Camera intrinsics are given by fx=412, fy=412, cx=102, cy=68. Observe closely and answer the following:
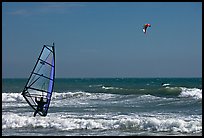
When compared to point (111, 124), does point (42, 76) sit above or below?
above

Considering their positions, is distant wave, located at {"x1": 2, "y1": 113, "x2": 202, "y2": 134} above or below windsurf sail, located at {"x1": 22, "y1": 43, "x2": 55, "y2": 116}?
below

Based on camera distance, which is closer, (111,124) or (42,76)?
(111,124)

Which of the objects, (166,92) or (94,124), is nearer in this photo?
(94,124)

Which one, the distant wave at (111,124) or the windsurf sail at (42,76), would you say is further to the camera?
the windsurf sail at (42,76)

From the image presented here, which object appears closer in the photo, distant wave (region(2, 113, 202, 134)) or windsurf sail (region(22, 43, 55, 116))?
distant wave (region(2, 113, 202, 134))

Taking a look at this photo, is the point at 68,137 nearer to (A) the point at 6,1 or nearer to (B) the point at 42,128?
(B) the point at 42,128

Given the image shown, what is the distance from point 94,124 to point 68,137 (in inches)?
76.2

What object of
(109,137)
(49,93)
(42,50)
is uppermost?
(42,50)

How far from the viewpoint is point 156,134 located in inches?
401

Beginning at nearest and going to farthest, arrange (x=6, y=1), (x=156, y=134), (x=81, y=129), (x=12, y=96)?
(x=6, y=1) → (x=156, y=134) → (x=81, y=129) → (x=12, y=96)

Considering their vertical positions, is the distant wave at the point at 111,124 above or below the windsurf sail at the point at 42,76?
below

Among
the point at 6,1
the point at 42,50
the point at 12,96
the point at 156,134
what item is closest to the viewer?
the point at 6,1

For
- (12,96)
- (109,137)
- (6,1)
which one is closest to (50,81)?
(109,137)

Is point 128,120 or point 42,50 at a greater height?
point 42,50
